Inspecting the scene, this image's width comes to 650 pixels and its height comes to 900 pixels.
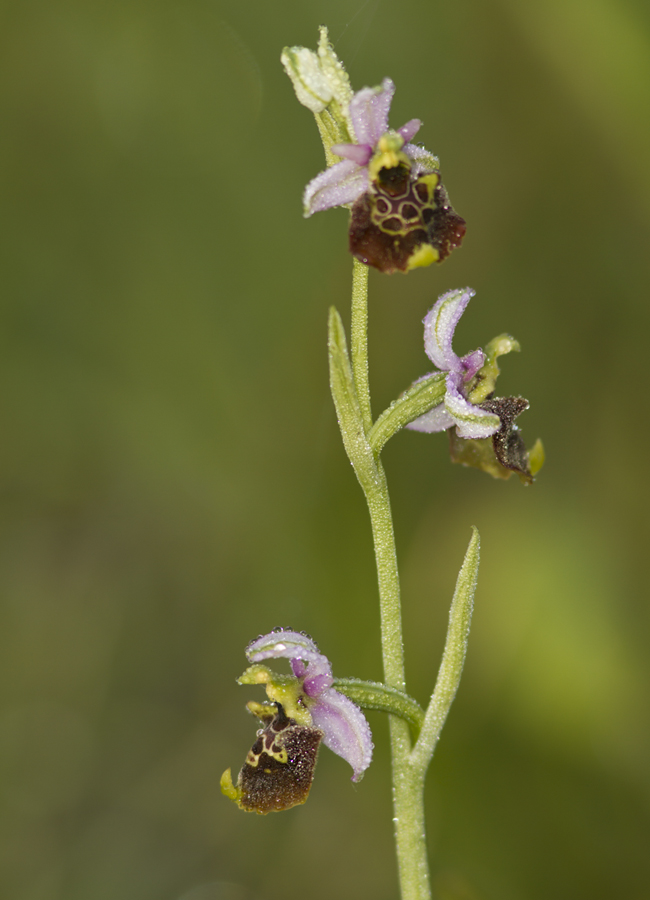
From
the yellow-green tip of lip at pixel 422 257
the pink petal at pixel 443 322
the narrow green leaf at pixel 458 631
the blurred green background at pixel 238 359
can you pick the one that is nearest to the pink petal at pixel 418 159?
the yellow-green tip of lip at pixel 422 257

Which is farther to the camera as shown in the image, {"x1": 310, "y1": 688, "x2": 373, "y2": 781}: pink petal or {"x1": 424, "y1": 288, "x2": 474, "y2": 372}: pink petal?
{"x1": 424, "y1": 288, "x2": 474, "y2": 372}: pink petal

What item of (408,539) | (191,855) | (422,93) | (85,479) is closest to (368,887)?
(191,855)

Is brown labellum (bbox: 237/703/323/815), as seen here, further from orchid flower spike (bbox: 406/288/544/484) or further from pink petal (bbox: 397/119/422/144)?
pink petal (bbox: 397/119/422/144)

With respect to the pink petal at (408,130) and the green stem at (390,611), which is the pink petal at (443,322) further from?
the pink petal at (408,130)

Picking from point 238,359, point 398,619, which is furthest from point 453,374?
point 238,359

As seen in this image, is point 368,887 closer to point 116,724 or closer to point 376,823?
point 376,823

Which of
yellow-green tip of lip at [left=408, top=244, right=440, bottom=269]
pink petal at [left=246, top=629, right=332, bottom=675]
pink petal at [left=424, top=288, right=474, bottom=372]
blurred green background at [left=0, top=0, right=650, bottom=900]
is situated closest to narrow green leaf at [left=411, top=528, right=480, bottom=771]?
pink petal at [left=246, top=629, right=332, bottom=675]
